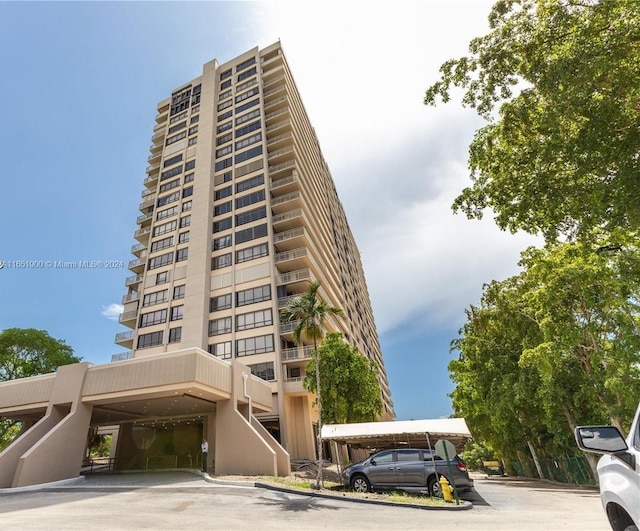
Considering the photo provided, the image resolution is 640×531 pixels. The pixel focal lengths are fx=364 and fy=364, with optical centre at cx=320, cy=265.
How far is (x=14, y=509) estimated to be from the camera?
11.6 metres

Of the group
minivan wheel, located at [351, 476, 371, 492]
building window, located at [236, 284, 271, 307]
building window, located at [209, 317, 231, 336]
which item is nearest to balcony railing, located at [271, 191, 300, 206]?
building window, located at [236, 284, 271, 307]

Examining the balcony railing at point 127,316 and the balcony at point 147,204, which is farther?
the balcony at point 147,204

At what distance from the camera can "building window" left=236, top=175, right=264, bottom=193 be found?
42.3 meters

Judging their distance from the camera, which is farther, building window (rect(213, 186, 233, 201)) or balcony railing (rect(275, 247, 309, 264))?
building window (rect(213, 186, 233, 201))

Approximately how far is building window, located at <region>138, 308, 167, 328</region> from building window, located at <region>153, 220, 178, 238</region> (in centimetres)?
1053

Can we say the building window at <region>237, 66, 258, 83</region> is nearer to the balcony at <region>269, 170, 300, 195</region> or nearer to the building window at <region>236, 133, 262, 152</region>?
the building window at <region>236, 133, 262, 152</region>

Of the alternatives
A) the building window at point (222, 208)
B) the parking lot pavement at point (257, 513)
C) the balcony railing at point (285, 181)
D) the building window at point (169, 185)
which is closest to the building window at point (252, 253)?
the building window at point (222, 208)

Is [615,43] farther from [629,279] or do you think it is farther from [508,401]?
[508,401]

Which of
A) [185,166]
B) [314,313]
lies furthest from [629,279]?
[185,166]

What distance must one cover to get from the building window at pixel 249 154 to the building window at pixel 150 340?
22.3 metres

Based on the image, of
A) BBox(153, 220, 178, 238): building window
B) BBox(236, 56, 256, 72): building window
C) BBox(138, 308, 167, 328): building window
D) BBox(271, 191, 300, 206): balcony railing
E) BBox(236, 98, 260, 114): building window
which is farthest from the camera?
BBox(236, 56, 256, 72): building window

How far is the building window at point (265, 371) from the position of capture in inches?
1255

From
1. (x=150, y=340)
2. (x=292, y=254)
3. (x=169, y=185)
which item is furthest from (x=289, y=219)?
(x=169, y=185)

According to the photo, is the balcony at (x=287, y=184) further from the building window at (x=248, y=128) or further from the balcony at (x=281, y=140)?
the building window at (x=248, y=128)
